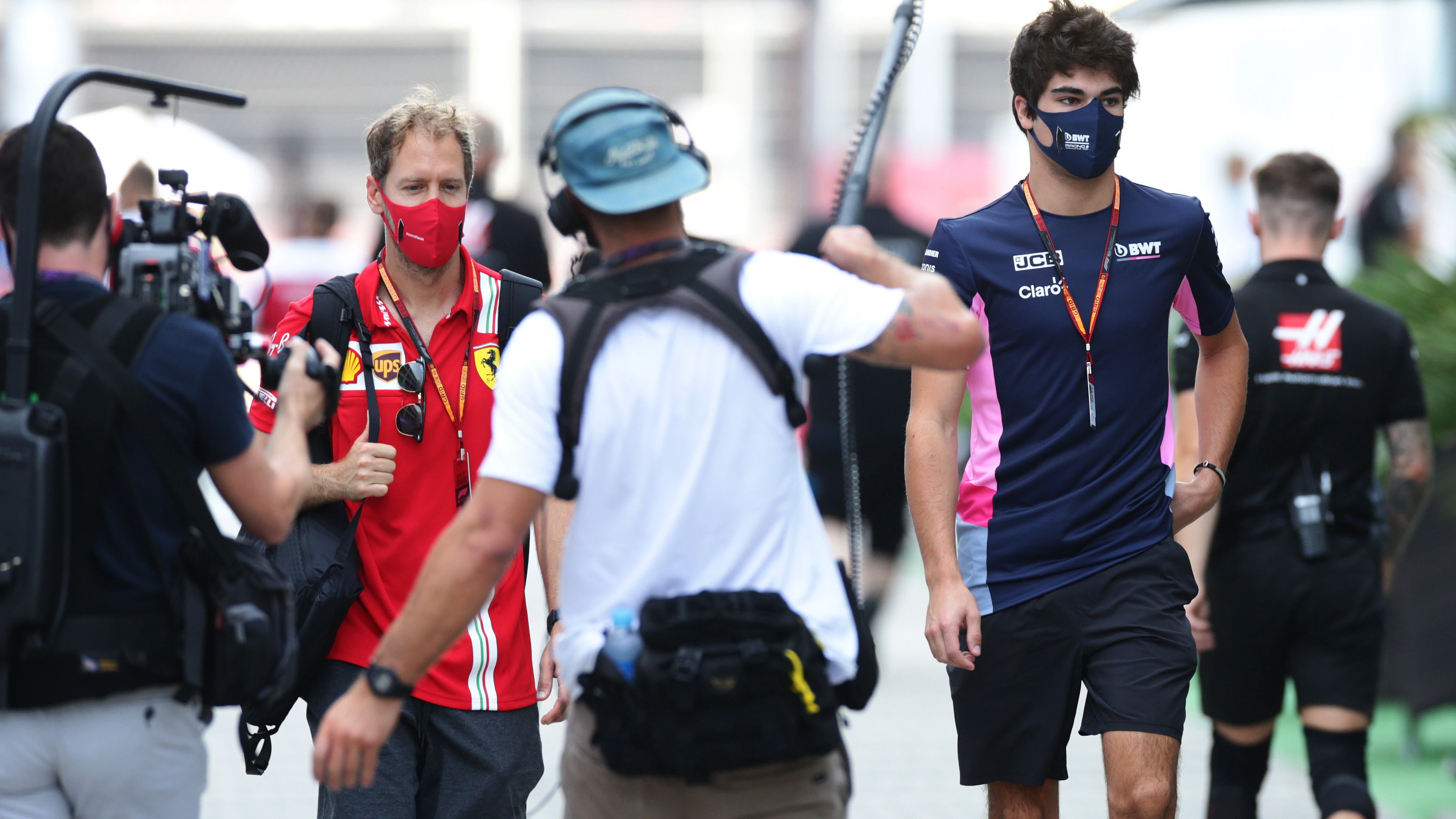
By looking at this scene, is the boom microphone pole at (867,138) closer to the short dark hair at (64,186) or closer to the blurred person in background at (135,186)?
the short dark hair at (64,186)

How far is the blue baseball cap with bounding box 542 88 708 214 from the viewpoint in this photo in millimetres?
2990

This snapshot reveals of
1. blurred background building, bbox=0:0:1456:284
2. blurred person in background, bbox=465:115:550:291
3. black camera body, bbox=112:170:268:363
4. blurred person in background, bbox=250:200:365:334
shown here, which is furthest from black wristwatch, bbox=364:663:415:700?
blurred background building, bbox=0:0:1456:284

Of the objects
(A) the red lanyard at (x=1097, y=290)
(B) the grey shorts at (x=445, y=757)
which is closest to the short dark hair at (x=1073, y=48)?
(A) the red lanyard at (x=1097, y=290)

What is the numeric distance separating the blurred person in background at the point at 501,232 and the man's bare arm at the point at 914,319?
16.0 ft

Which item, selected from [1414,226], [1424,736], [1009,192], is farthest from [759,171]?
[1009,192]

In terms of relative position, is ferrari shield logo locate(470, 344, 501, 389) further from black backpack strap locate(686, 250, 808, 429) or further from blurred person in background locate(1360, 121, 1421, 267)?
blurred person in background locate(1360, 121, 1421, 267)

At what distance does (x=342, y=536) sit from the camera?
397 centimetres

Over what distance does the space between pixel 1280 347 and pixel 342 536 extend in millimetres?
2885

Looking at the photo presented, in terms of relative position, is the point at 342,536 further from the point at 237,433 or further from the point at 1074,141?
the point at 1074,141

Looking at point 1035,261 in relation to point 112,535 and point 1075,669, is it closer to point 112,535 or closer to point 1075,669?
point 1075,669

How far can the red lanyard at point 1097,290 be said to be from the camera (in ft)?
13.4

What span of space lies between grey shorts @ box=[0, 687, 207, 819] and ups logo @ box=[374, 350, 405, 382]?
1.09 meters

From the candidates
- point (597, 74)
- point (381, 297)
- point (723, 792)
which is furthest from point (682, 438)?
point (597, 74)

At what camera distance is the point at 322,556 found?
3.93 m
